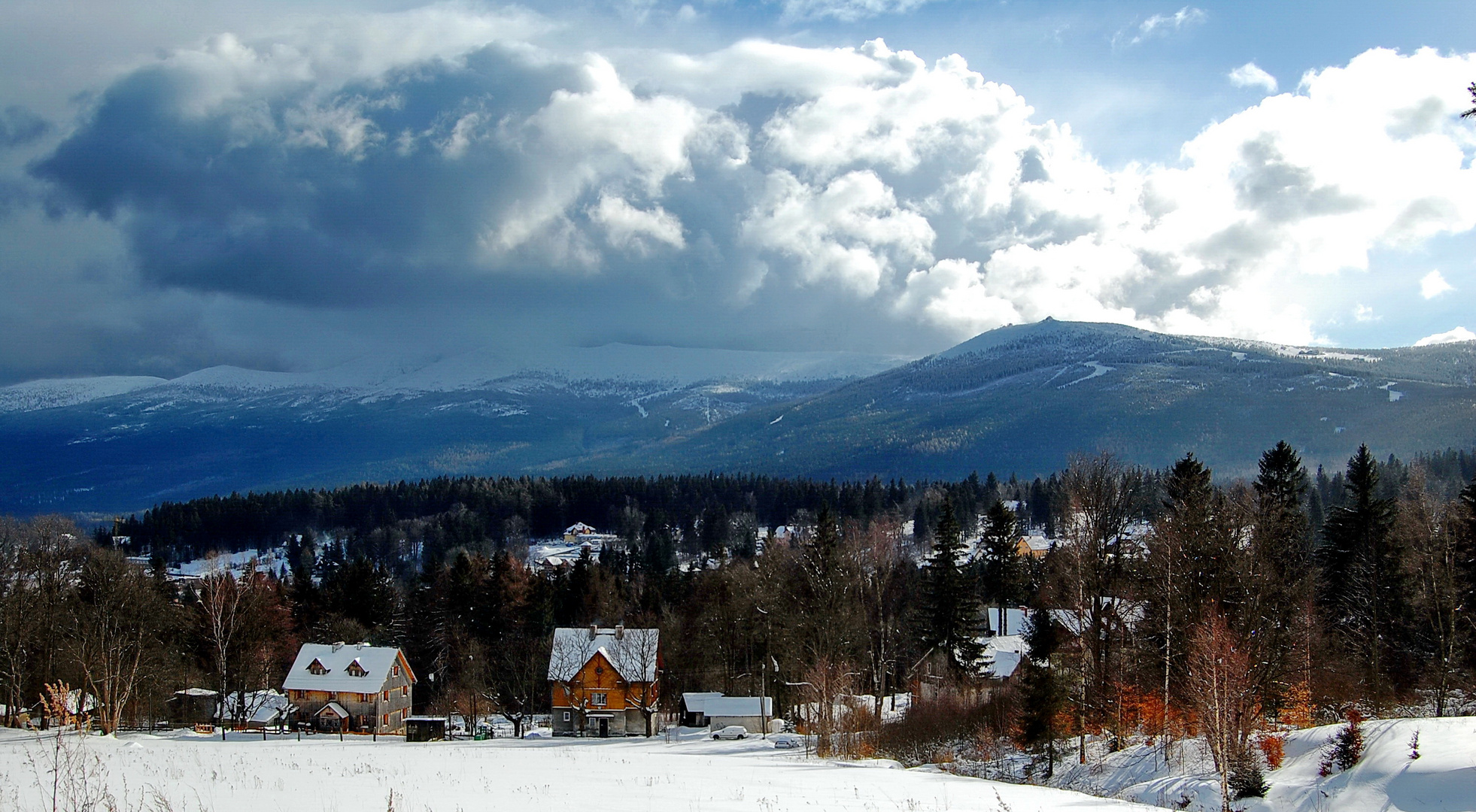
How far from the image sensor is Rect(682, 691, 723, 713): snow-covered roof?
61.8m

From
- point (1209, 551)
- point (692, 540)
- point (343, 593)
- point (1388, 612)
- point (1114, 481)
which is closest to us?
point (1209, 551)

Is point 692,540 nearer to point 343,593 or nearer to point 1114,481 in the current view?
point 343,593

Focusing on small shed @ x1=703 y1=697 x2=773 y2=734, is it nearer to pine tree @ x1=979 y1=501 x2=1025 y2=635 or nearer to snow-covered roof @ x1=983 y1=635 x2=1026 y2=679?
snow-covered roof @ x1=983 y1=635 x2=1026 y2=679

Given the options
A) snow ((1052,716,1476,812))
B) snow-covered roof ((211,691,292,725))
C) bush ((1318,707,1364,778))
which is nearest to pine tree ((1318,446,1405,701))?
snow ((1052,716,1476,812))

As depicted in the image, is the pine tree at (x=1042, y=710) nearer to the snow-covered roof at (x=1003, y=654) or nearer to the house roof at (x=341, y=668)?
the snow-covered roof at (x=1003, y=654)

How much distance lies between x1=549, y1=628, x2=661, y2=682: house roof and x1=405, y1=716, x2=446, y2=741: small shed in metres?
8.27

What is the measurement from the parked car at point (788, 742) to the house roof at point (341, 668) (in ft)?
98.6

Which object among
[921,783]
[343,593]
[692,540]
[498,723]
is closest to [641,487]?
[692,540]

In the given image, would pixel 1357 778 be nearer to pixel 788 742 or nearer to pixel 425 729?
pixel 788 742

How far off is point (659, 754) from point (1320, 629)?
27.8m

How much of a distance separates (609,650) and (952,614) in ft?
75.6

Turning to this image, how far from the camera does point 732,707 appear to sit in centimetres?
6166

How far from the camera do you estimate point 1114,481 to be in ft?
129

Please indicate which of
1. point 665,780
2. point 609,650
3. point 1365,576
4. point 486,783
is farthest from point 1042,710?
point 609,650
